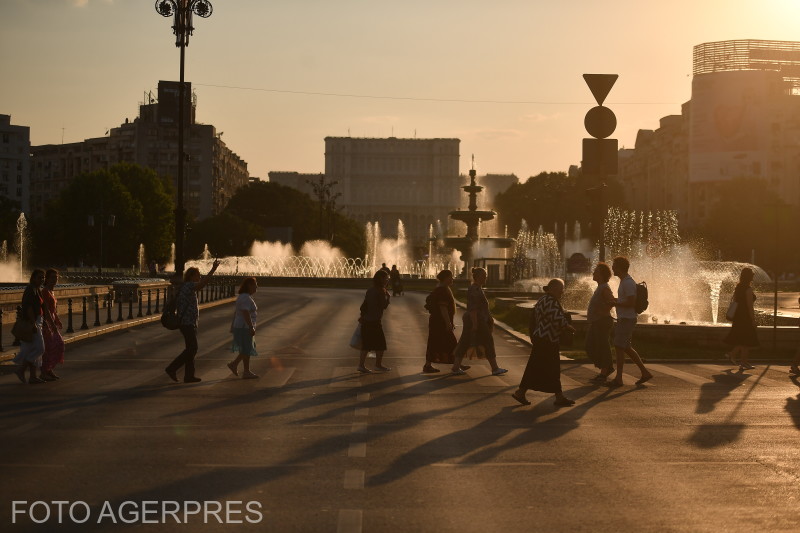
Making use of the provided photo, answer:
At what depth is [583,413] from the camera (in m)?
13.4

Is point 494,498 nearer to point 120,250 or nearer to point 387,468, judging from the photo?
point 387,468

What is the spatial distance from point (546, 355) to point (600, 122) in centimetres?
590

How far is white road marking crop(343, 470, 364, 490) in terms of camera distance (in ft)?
28.9

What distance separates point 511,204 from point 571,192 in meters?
11.0

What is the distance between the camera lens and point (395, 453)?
10375mm

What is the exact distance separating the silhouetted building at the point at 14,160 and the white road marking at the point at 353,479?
149 meters

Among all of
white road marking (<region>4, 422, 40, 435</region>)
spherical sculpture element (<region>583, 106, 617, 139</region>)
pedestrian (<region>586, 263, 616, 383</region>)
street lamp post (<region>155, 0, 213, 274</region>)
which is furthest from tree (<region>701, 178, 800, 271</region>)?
white road marking (<region>4, 422, 40, 435</region>)

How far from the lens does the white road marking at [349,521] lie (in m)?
7.38

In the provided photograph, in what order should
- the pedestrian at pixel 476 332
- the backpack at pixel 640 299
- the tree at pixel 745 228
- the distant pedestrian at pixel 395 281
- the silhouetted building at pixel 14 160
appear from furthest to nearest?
the silhouetted building at pixel 14 160 → the tree at pixel 745 228 → the distant pedestrian at pixel 395 281 → the pedestrian at pixel 476 332 → the backpack at pixel 640 299

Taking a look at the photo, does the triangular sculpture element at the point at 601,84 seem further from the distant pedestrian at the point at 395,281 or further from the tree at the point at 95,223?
the tree at the point at 95,223

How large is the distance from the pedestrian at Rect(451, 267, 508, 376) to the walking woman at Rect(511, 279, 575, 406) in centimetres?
405

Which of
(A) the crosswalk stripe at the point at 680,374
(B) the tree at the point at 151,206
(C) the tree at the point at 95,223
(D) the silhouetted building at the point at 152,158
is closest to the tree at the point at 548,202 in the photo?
(D) the silhouetted building at the point at 152,158

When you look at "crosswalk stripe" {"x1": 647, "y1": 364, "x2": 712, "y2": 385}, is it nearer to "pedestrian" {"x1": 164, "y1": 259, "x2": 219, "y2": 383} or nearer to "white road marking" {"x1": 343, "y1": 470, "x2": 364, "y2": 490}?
"pedestrian" {"x1": 164, "y1": 259, "x2": 219, "y2": 383}

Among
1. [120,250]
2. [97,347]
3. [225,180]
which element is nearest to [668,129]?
[225,180]
